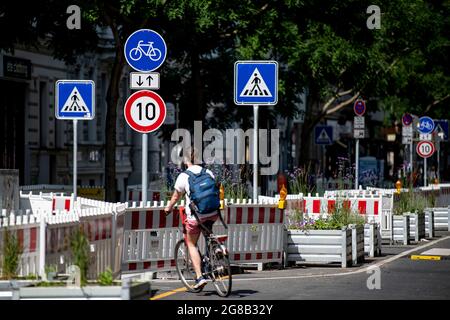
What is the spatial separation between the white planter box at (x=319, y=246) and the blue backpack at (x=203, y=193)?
5324 millimetres

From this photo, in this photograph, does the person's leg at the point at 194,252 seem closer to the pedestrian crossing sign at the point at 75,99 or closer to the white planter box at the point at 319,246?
the white planter box at the point at 319,246

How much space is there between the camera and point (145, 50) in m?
20.5

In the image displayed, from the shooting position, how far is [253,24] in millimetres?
36344

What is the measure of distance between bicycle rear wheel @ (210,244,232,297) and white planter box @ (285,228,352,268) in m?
5.40

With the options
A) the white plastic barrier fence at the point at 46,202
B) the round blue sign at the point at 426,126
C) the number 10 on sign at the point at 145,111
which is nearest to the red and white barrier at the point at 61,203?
the white plastic barrier fence at the point at 46,202

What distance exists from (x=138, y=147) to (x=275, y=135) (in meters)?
11.0

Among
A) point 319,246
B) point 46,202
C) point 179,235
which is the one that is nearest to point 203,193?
point 179,235

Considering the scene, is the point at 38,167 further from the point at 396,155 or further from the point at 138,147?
the point at 396,155

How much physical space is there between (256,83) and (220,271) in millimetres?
6079

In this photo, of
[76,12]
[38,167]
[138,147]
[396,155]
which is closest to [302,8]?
[76,12]

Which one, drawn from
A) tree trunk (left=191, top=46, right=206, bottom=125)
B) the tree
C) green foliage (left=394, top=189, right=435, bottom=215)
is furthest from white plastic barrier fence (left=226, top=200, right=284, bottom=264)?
tree trunk (left=191, top=46, right=206, bottom=125)

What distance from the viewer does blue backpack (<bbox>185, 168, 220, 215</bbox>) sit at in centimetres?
1647

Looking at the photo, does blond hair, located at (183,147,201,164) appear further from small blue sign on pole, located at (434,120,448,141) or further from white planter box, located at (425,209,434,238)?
small blue sign on pole, located at (434,120,448,141)

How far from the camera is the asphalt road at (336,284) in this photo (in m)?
16.5
